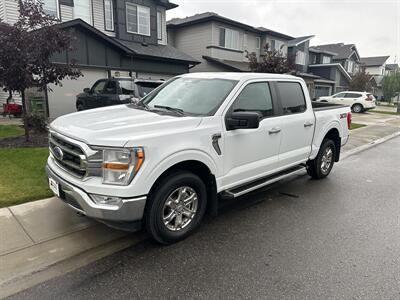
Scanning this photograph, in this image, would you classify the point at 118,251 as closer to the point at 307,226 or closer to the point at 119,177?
the point at 119,177

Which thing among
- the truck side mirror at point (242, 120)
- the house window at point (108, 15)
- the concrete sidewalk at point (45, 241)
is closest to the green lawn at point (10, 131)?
the concrete sidewalk at point (45, 241)

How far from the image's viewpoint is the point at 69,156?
3.34 metres

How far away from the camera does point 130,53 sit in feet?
49.9

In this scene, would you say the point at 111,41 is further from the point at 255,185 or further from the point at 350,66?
the point at 350,66

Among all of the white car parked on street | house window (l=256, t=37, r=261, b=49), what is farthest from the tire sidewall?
house window (l=256, t=37, r=261, b=49)

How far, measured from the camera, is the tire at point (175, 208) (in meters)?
3.29

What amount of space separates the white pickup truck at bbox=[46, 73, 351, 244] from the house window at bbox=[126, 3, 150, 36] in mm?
14319

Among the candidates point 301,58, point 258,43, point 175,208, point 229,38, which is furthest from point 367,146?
point 301,58

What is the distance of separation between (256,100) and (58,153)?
105 inches

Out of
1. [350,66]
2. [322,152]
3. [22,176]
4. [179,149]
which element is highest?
[350,66]

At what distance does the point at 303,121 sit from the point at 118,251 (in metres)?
3.50

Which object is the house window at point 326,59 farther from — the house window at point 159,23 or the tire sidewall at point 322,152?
the tire sidewall at point 322,152

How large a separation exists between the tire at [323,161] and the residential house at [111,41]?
10.2 metres

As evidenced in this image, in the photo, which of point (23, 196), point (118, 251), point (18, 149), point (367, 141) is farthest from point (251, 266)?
point (367, 141)
